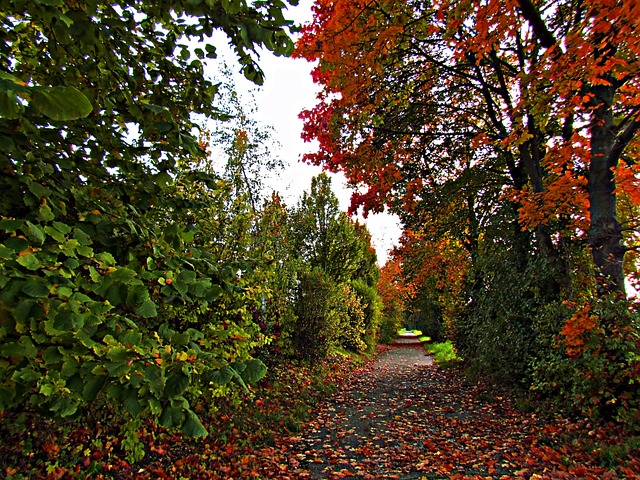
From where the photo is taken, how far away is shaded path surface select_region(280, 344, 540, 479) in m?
4.38

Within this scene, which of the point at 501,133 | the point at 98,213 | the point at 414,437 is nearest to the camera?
the point at 98,213

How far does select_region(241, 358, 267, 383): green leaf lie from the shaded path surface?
355 centimetres

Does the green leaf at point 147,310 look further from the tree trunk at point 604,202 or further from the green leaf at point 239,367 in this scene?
the tree trunk at point 604,202

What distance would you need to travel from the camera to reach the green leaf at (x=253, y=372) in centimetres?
145

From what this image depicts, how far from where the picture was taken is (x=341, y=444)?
541 cm

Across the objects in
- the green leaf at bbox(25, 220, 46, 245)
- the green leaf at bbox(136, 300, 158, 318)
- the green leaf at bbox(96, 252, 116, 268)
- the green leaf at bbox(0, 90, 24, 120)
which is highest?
the green leaf at bbox(0, 90, 24, 120)

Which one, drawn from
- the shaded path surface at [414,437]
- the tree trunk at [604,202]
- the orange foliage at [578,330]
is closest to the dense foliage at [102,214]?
the shaded path surface at [414,437]

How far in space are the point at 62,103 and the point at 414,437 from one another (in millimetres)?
5999

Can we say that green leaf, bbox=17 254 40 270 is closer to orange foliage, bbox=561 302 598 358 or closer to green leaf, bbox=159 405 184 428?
green leaf, bbox=159 405 184 428

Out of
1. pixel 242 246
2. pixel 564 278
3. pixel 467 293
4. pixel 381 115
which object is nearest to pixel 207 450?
pixel 242 246

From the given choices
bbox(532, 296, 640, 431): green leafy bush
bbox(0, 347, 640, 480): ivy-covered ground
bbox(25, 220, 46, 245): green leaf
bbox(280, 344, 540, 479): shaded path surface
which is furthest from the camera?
bbox(532, 296, 640, 431): green leafy bush

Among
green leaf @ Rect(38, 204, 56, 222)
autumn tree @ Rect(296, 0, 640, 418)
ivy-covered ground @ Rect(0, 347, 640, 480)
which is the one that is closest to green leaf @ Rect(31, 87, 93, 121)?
green leaf @ Rect(38, 204, 56, 222)

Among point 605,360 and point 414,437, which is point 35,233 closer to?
point 414,437

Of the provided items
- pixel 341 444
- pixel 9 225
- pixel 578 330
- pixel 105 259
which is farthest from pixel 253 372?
pixel 578 330
